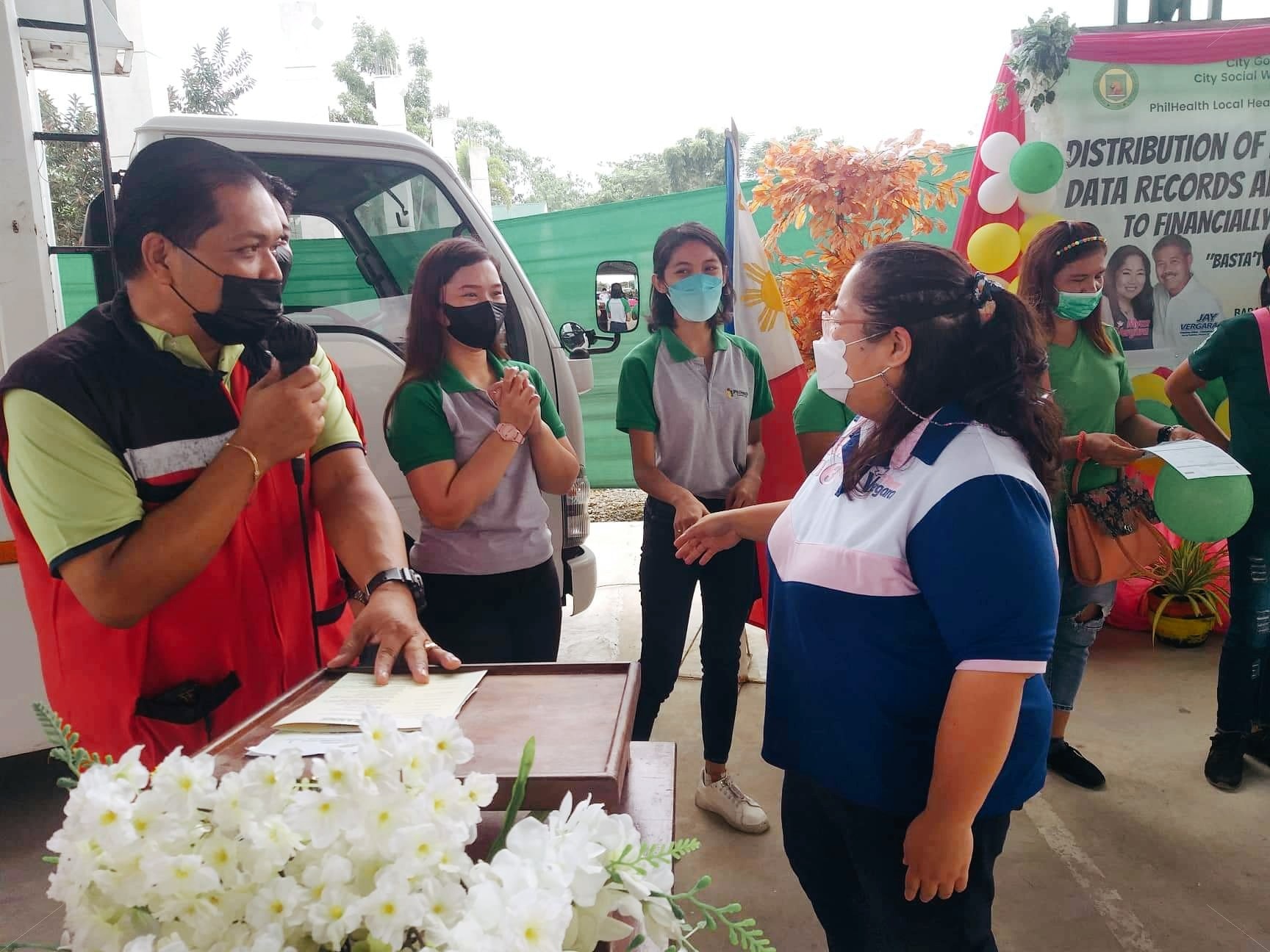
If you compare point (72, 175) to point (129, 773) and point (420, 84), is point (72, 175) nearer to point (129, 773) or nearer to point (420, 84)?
point (129, 773)

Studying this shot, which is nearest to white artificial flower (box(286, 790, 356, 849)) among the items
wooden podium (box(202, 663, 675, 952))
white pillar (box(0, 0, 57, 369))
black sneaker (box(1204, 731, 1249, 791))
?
wooden podium (box(202, 663, 675, 952))

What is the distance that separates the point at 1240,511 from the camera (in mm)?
2582

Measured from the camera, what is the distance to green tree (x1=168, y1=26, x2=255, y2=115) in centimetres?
825

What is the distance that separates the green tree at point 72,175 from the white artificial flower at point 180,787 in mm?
2405

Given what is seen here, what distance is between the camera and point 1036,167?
157 inches

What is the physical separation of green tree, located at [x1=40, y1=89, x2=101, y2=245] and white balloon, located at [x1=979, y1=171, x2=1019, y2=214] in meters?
3.66

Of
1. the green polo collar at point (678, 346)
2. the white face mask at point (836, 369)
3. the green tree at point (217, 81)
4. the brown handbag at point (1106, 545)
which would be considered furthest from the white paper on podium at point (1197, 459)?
the green tree at point (217, 81)

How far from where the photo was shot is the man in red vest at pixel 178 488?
45.9 inches

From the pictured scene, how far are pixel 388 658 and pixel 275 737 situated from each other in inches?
9.4

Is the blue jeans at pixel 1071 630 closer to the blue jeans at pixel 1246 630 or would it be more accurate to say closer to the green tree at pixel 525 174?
the blue jeans at pixel 1246 630

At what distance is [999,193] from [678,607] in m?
2.82

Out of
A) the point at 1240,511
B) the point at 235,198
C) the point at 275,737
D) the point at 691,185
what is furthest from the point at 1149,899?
the point at 691,185

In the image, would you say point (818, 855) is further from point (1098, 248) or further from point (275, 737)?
point (1098, 248)

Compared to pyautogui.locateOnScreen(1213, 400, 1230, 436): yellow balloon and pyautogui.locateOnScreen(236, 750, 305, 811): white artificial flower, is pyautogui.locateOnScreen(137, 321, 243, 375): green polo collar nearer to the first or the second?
pyautogui.locateOnScreen(236, 750, 305, 811): white artificial flower
